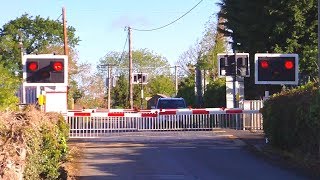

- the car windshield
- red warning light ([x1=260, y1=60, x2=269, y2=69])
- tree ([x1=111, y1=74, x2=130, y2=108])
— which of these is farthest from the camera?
tree ([x1=111, y1=74, x2=130, y2=108])

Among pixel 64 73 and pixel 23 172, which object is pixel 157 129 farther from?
pixel 23 172

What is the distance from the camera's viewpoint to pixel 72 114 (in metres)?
23.1

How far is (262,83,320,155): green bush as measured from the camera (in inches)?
547

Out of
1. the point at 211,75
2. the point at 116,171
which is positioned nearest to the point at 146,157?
the point at 116,171

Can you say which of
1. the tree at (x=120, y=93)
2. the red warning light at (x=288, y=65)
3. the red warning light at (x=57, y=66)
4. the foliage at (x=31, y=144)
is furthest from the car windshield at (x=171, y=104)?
the tree at (x=120, y=93)

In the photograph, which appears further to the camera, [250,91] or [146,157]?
[250,91]

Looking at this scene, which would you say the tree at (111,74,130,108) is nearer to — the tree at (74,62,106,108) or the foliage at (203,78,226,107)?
the tree at (74,62,106,108)

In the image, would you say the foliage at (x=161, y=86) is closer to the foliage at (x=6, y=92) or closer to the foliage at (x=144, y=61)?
the foliage at (x=144, y=61)

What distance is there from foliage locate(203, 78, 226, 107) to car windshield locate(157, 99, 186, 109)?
344cm

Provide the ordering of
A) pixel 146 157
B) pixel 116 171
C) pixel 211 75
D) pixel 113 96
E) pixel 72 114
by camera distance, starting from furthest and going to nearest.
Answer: pixel 113 96, pixel 211 75, pixel 72 114, pixel 146 157, pixel 116 171

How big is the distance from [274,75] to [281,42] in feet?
40.6

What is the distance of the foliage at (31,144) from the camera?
7977mm

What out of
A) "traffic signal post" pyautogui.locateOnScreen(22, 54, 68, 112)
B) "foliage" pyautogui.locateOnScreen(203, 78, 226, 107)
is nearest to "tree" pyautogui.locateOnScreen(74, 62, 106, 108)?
"foliage" pyautogui.locateOnScreen(203, 78, 226, 107)

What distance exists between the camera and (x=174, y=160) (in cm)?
1564
